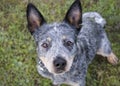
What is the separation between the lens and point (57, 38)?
4324 millimetres

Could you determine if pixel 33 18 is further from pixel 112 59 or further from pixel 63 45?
pixel 112 59

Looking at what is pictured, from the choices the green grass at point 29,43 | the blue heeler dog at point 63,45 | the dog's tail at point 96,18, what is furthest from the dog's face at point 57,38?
the green grass at point 29,43

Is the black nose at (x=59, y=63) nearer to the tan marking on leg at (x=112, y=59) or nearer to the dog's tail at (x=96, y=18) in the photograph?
the dog's tail at (x=96, y=18)

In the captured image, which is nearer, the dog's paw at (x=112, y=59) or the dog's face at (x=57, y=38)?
the dog's face at (x=57, y=38)

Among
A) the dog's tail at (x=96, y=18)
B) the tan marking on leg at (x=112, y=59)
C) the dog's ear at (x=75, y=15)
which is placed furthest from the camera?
the tan marking on leg at (x=112, y=59)

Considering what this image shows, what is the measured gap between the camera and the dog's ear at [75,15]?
14.5 feet

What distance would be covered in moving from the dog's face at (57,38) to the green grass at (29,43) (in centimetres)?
127

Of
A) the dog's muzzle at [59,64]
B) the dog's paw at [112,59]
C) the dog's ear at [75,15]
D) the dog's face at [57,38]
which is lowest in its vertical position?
the dog's paw at [112,59]

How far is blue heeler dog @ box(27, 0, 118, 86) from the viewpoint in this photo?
4289 mm

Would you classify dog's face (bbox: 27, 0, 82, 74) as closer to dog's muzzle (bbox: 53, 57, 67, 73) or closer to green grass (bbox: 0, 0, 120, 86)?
dog's muzzle (bbox: 53, 57, 67, 73)

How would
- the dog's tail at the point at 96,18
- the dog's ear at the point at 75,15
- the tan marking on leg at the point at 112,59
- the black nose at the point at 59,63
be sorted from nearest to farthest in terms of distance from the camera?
the black nose at the point at 59,63 → the dog's ear at the point at 75,15 → the dog's tail at the point at 96,18 → the tan marking on leg at the point at 112,59

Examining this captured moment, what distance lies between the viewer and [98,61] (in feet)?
19.3

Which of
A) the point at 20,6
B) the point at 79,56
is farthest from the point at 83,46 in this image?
the point at 20,6

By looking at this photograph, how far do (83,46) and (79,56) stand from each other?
282 mm
